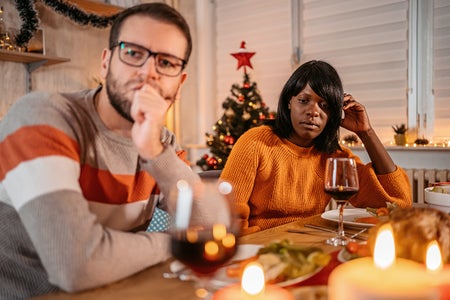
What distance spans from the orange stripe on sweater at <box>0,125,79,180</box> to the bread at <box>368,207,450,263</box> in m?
0.66

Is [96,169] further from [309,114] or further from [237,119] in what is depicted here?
[237,119]

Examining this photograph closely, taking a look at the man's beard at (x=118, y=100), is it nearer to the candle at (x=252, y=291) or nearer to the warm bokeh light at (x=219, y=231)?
the warm bokeh light at (x=219, y=231)

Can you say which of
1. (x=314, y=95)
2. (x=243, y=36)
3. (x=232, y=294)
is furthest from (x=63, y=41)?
(x=232, y=294)

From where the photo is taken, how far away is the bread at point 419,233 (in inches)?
31.0

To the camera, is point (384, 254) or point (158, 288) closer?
point (384, 254)

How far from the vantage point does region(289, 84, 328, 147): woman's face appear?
6.02 ft

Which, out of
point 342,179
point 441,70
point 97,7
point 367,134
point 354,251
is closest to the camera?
point 354,251

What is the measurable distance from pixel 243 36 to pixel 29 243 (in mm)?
3886

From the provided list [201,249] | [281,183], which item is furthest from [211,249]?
[281,183]

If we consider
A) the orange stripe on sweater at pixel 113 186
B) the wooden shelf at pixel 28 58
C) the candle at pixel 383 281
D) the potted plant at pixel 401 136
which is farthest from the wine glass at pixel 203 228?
the wooden shelf at pixel 28 58

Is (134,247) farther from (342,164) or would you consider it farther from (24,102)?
(342,164)

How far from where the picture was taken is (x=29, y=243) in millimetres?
1008

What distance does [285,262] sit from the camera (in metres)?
0.82

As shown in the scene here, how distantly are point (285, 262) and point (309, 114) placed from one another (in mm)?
1108
